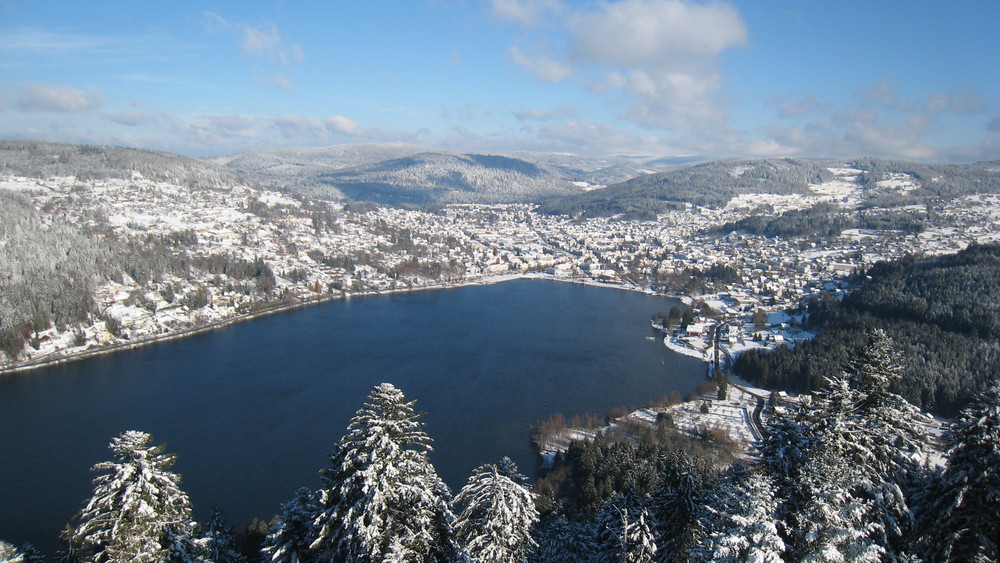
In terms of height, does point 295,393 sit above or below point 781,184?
below

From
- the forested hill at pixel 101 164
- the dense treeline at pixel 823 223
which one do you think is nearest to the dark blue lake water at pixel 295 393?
the dense treeline at pixel 823 223

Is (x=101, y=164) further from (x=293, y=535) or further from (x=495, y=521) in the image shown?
(x=495, y=521)

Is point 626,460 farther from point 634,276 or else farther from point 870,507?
point 634,276

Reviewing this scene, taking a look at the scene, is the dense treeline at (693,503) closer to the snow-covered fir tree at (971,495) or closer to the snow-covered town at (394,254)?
the snow-covered fir tree at (971,495)

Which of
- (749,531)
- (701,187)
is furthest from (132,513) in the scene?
(701,187)

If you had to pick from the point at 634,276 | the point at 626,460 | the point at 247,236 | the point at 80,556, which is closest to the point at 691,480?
the point at 80,556

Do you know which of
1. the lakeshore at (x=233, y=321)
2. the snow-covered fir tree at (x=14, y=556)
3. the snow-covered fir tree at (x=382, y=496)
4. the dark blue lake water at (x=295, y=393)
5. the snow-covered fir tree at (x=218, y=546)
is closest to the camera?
the snow-covered fir tree at (x=382, y=496)

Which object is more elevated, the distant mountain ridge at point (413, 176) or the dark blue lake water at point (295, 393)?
the distant mountain ridge at point (413, 176)

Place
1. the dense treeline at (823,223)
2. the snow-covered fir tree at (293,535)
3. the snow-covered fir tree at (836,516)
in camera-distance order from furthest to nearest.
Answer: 1. the dense treeline at (823,223)
2. the snow-covered fir tree at (293,535)
3. the snow-covered fir tree at (836,516)
